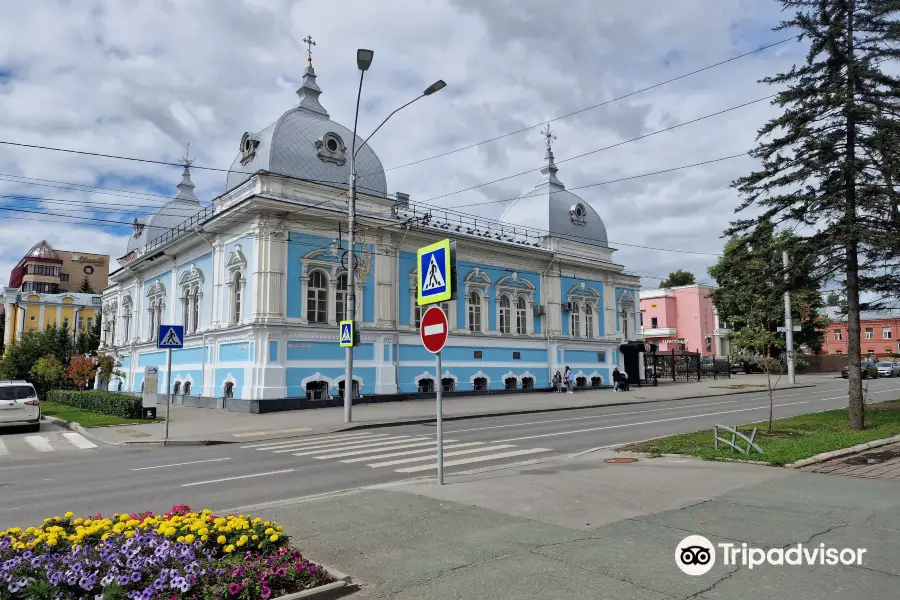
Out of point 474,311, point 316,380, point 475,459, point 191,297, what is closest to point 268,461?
point 475,459

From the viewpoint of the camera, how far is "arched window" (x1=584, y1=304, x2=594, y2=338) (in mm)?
40312

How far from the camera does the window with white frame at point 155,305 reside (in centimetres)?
3669

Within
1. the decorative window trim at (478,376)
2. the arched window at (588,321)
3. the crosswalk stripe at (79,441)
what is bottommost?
the crosswalk stripe at (79,441)

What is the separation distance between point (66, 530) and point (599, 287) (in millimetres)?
38251

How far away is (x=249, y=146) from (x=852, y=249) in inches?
974

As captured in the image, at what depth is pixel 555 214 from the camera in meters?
39.2

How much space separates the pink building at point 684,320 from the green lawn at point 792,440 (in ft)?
171

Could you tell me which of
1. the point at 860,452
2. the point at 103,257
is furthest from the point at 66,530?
the point at 103,257

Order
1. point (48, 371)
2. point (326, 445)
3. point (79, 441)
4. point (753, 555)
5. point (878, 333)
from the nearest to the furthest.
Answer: point (753, 555)
point (326, 445)
point (79, 441)
point (48, 371)
point (878, 333)

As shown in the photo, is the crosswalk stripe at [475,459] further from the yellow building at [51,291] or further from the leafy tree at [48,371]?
the yellow building at [51,291]

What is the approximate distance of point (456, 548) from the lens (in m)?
5.76

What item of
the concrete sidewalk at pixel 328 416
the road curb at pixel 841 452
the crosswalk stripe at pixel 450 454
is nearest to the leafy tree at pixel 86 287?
the concrete sidewalk at pixel 328 416

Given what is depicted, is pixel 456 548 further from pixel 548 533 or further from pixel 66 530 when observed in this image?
pixel 66 530

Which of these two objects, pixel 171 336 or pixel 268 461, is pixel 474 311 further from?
pixel 268 461
